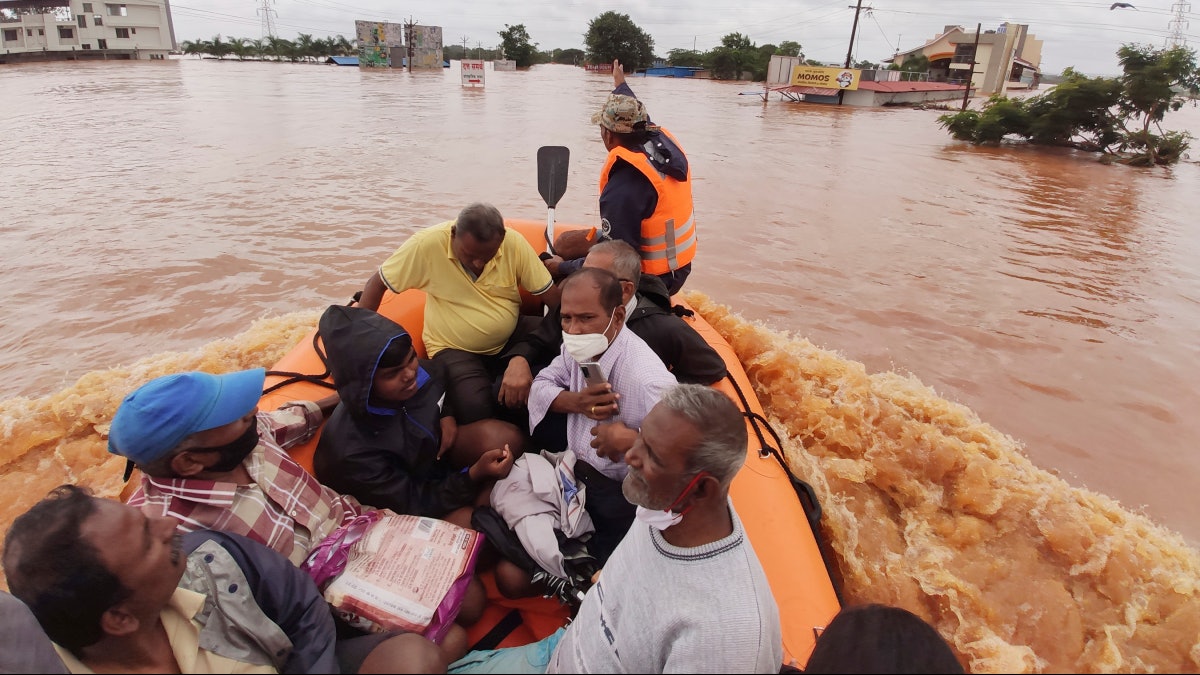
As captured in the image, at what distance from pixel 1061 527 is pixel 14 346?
6668 mm

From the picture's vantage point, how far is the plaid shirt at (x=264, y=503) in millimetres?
1485

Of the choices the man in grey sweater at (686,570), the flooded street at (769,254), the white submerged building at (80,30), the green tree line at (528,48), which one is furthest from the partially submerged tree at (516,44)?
the man in grey sweater at (686,570)

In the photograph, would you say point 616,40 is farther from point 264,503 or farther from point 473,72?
point 264,503

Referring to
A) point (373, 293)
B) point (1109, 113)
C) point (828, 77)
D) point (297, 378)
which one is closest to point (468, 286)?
point (373, 293)

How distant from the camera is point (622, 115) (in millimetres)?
2760

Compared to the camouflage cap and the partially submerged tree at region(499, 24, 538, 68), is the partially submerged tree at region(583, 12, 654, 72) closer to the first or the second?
the partially submerged tree at region(499, 24, 538, 68)

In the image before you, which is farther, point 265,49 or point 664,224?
point 265,49

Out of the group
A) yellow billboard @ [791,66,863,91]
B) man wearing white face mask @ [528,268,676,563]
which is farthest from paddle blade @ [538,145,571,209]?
yellow billboard @ [791,66,863,91]

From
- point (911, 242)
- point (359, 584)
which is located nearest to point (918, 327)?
point (911, 242)

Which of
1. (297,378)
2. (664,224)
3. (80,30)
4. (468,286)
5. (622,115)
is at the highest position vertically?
(80,30)

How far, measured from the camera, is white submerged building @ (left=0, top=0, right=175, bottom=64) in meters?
35.4

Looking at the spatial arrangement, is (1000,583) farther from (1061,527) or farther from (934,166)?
(934,166)

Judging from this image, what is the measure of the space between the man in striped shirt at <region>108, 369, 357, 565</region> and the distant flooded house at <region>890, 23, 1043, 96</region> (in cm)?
3698

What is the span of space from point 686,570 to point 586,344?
0.88 metres
